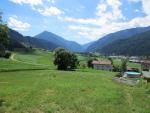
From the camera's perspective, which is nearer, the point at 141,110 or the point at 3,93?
the point at 141,110

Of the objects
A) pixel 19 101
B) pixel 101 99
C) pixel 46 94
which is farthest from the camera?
pixel 46 94

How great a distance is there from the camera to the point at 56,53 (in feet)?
366

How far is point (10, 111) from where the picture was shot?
86.6 ft

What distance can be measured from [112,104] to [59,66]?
3177 inches

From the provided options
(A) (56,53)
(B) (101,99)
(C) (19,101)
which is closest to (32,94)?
(C) (19,101)

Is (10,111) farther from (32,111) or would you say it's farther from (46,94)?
(46,94)

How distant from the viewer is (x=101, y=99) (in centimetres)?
3456

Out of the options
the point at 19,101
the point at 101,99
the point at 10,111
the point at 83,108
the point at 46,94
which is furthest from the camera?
the point at 46,94

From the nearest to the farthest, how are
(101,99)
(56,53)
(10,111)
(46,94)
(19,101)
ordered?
1. (10,111)
2. (19,101)
3. (101,99)
4. (46,94)
5. (56,53)

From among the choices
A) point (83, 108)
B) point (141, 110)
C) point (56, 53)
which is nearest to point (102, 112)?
point (83, 108)

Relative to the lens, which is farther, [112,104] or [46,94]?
[46,94]

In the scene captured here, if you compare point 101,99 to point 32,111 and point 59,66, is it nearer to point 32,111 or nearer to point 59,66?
point 32,111

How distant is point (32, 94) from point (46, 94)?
1736 millimetres

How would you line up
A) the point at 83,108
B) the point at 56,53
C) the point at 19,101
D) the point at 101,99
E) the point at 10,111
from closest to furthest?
1. the point at 10,111
2. the point at 83,108
3. the point at 19,101
4. the point at 101,99
5. the point at 56,53
